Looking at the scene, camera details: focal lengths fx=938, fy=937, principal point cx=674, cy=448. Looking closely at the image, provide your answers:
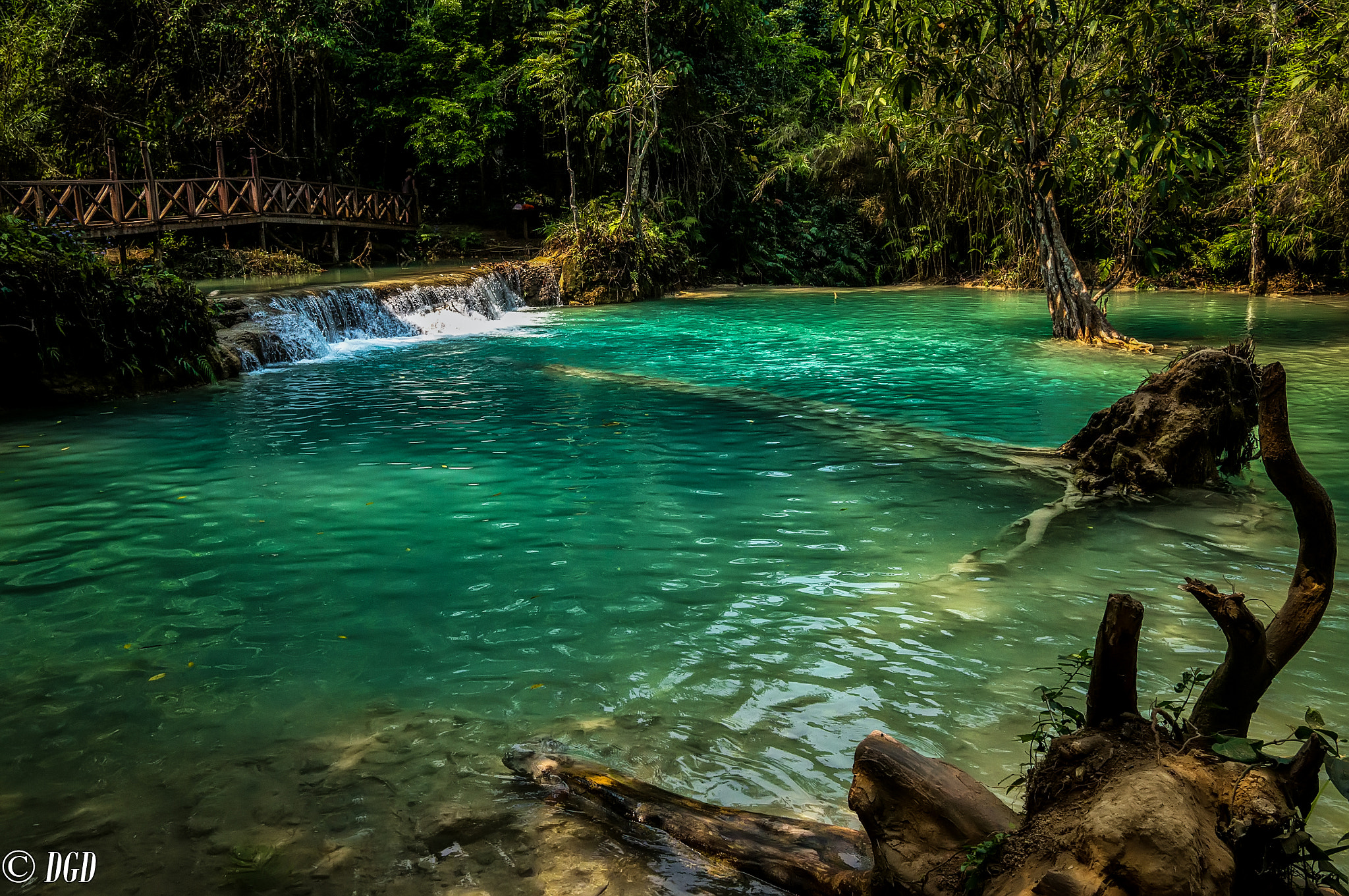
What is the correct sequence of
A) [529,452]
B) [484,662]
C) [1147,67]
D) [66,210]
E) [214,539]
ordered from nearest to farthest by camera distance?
[484,662], [214,539], [529,452], [1147,67], [66,210]

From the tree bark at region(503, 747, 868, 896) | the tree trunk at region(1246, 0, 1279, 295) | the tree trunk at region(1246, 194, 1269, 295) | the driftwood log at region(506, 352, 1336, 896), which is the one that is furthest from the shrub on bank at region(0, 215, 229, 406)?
the tree trunk at region(1246, 194, 1269, 295)

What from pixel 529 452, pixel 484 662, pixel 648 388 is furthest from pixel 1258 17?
pixel 484 662

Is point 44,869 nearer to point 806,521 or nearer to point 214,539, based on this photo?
point 214,539

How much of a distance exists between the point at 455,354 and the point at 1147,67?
10.4 m

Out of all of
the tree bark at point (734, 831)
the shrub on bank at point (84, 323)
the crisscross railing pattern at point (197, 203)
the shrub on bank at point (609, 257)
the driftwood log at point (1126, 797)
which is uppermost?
the crisscross railing pattern at point (197, 203)

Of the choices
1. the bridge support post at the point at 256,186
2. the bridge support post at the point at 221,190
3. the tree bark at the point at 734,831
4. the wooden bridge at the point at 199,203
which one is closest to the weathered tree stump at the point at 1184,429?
the tree bark at the point at 734,831

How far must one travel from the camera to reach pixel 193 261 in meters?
22.4

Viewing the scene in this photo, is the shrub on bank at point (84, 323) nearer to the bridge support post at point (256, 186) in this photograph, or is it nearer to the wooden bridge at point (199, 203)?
the wooden bridge at point (199, 203)

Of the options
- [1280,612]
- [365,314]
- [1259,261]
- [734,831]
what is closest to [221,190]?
[365,314]

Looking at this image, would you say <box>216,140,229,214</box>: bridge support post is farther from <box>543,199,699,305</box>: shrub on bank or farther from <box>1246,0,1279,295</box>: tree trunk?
<box>1246,0,1279,295</box>: tree trunk

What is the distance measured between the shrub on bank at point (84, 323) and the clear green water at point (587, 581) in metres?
0.76

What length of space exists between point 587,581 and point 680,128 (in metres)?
22.3

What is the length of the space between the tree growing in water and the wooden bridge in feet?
41.3

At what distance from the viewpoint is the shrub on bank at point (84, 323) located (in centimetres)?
1068
